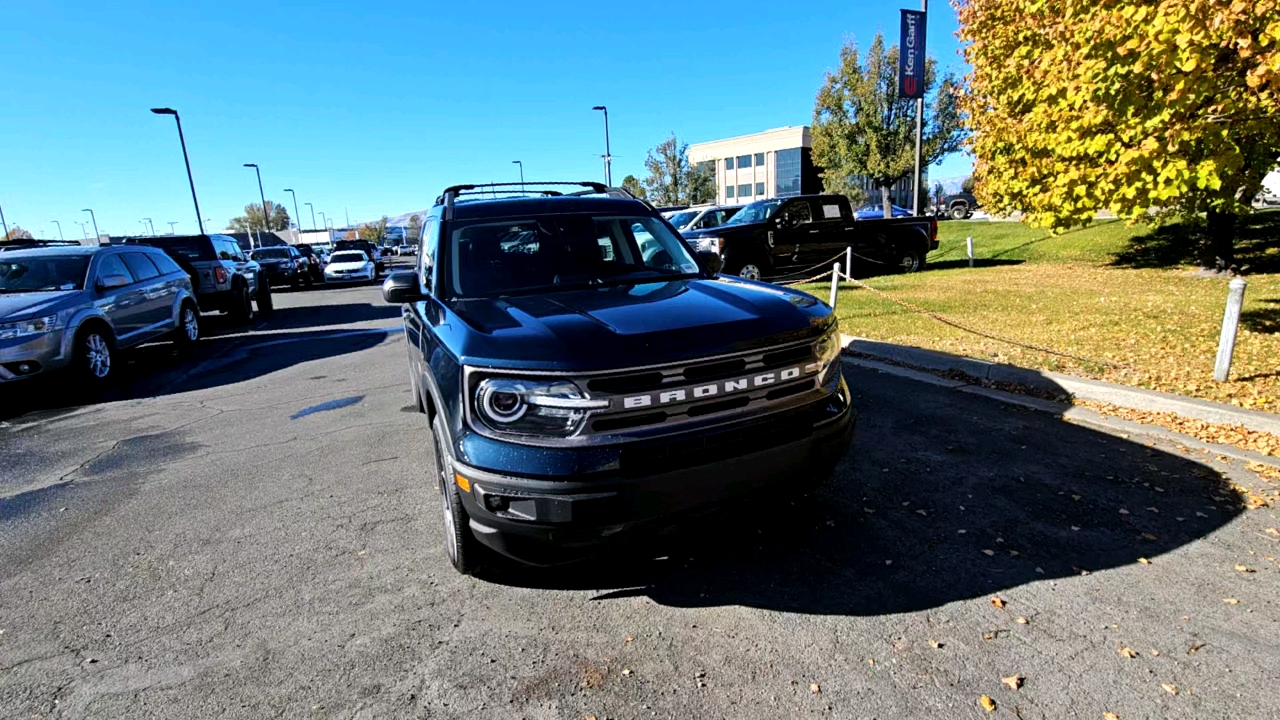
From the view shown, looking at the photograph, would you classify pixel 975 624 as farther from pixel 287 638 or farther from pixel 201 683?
pixel 201 683

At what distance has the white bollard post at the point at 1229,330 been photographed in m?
5.05

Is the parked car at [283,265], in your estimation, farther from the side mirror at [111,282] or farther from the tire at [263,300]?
the side mirror at [111,282]

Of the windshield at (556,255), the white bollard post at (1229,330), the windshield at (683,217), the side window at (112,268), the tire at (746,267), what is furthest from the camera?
the windshield at (683,217)

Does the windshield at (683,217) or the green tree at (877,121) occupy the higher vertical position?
the green tree at (877,121)

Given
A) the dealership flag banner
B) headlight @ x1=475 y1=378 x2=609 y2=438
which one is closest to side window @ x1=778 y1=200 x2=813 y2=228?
the dealership flag banner

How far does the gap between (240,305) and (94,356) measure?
6323mm

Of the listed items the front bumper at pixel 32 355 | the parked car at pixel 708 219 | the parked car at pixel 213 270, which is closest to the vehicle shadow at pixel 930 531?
the front bumper at pixel 32 355

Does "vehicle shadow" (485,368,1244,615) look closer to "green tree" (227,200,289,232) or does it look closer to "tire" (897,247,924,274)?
"tire" (897,247,924,274)

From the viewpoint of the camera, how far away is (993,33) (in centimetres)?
981

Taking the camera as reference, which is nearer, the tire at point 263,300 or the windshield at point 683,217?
the tire at point 263,300

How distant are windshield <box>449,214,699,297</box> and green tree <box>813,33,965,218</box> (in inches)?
1114

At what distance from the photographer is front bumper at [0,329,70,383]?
21.8ft

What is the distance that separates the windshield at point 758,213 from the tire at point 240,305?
33.8 ft

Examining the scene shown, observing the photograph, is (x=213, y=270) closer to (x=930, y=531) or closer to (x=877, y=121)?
(x=930, y=531)
